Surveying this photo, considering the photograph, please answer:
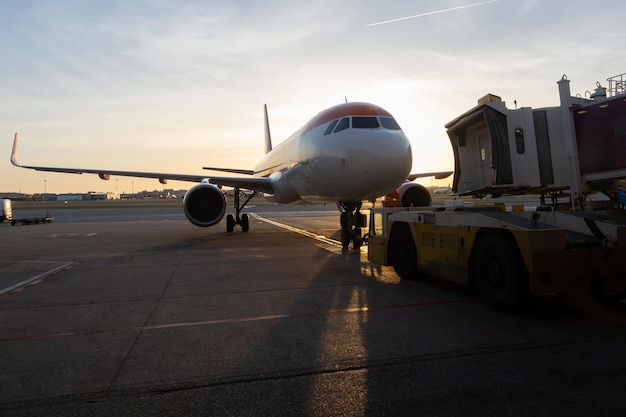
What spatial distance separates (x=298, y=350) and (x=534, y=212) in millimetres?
3531

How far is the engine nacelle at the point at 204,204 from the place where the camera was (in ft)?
51.6

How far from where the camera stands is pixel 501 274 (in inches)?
220

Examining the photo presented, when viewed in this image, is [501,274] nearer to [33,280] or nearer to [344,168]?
[344,168]

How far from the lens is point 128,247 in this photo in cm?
1424

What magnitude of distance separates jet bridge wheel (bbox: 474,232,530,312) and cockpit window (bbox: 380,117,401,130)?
18.9 feet

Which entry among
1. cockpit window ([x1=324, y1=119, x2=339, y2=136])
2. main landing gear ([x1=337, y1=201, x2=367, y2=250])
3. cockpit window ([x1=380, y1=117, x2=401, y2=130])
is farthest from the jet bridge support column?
main landing gear ([x1=337, y1=201, x2=367, y2=250])

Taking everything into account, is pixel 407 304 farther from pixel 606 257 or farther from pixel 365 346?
pixel 606 257

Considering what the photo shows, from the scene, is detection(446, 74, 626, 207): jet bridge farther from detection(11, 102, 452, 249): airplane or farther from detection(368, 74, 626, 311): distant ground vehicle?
detection(11, 102, 452, 249): airplane

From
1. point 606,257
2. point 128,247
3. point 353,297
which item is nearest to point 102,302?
point 353,297

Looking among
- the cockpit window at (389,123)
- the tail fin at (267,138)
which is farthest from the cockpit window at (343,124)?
the tail fin at (267,138)

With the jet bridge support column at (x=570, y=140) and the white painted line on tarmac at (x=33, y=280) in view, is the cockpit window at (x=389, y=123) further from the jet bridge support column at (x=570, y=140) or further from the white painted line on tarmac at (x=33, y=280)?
the white painted line on tarmac at (x=33, y=280)

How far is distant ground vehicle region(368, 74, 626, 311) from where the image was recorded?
5152mm

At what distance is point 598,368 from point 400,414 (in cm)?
194

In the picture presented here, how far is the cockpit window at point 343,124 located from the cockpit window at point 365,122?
166 mm
